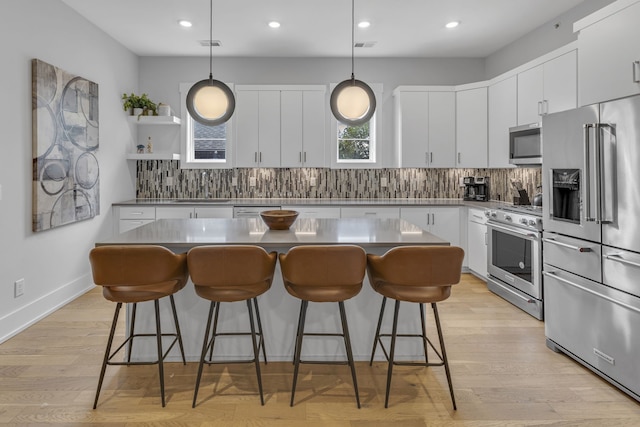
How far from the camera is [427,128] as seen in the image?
19.1 ft

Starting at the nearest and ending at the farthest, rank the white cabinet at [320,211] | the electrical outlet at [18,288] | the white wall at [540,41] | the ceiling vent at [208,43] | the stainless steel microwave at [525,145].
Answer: the electrical outlet at [18,288] < the white wall at [540,41] < the stainless steel microwave at [525,145] < the ceiling vent at [208,43] < the white cabinet at [320,211]

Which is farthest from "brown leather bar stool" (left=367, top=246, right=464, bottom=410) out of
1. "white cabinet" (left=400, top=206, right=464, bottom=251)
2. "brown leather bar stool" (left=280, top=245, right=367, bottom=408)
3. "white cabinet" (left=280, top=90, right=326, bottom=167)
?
"white cabinet" (left=280, top=90, right=326, bottom=167)

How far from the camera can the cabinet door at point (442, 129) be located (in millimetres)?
5777

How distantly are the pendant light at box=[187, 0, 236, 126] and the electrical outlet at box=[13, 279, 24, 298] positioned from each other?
2.07 meters

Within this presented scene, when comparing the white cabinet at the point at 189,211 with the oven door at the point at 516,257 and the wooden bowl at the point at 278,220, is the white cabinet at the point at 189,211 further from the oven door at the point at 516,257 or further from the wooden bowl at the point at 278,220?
the oven door at the point at 516,257

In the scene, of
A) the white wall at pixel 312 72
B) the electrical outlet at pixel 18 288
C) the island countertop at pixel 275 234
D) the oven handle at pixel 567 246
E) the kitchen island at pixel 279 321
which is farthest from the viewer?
the white wall at pixel 312 72

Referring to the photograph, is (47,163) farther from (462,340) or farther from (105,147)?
(462,340)

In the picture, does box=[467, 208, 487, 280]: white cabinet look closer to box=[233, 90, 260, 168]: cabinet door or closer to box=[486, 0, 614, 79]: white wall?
box=[486, 0, 614, 79]: white wall

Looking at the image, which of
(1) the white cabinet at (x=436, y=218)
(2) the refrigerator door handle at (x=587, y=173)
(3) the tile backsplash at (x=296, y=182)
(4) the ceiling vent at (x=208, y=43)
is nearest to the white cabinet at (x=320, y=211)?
(3) the tile backsplash at (x=296, y=182)

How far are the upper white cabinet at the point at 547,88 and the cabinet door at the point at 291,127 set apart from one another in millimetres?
2659

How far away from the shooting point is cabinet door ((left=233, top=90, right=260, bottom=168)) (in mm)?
5836

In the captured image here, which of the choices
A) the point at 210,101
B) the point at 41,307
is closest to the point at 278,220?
the point at 210,101

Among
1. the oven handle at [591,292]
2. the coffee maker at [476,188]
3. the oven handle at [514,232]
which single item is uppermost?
the coffee maker at [476,188]

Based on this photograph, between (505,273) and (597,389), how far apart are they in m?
1.92
